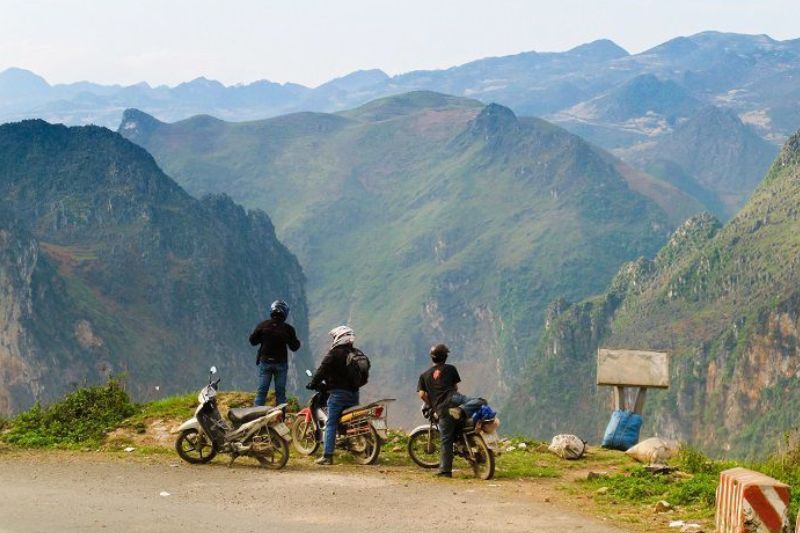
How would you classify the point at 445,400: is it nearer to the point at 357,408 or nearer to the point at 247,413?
the point at 357,408

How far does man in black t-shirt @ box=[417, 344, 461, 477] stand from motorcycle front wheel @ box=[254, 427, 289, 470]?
2.52m

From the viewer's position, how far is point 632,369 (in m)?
24.0

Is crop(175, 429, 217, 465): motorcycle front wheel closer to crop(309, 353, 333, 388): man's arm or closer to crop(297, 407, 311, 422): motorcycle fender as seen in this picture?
crop(297, 407, 311, 422): motorcycle fender

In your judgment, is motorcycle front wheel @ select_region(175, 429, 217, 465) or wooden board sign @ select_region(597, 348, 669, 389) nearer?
motorcycle front wheel @ select_region(175, 429, 217, 465)

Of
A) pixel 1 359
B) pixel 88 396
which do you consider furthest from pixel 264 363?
pixel 1 359

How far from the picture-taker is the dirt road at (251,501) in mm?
16547

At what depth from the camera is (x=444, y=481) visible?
20.1 m

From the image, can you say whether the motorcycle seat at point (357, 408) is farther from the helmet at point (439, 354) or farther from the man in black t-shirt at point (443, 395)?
the helmet at point (439, 354)

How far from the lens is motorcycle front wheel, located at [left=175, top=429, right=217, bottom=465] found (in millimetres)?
21578

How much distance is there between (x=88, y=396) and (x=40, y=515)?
27.0ft

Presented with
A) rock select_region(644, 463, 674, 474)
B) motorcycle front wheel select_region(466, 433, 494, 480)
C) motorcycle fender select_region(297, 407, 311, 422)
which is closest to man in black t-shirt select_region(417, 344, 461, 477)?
motorcycle front wheel select_region(466, 433, 494, 480)

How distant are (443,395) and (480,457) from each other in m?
1.19

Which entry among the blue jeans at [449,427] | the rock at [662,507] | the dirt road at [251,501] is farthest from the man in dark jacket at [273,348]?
the rock at [662,507]

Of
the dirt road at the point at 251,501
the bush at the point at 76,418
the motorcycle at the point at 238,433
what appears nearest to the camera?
the dirt road at the point at 251,501
